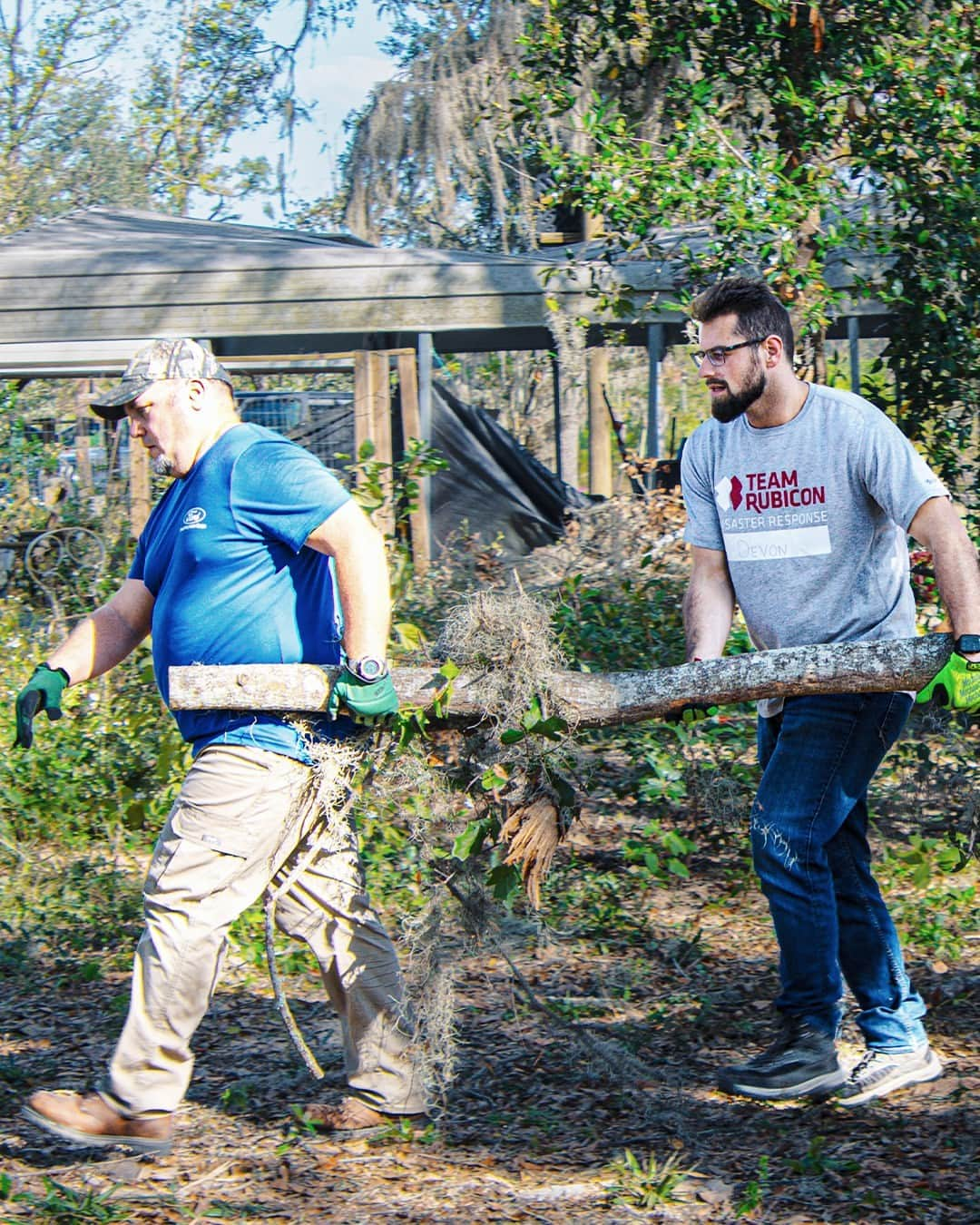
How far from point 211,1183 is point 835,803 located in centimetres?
192

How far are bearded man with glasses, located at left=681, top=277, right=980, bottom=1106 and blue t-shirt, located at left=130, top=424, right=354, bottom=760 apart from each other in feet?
3.71

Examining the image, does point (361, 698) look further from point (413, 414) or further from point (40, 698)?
point (413, 414)

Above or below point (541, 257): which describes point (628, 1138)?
below

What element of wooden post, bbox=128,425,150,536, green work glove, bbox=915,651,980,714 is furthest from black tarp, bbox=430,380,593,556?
green work glove, bbox=915,651,980,714

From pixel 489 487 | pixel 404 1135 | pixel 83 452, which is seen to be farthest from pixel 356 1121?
pixel 489 487

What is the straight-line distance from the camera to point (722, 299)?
12.5 feet

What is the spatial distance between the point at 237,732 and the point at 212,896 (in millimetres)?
417

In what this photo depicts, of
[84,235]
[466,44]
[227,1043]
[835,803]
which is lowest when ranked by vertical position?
[227,1043]

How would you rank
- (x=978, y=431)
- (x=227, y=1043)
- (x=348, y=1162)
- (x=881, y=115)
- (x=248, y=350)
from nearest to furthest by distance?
(x=348, y=1162) → (x=227, y=1043) → (x=881, y=115) → (x=978, y=431) → (x=248, y=350)

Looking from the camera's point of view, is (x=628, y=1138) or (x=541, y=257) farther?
(x=541, y=257)

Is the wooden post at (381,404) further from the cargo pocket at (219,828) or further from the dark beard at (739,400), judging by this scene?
the cargo pocket at (219,828)

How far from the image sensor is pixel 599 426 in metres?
12.2

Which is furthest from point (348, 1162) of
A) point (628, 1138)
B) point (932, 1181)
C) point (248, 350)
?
point (248, 350)

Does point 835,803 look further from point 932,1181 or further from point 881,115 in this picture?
point 881,115
